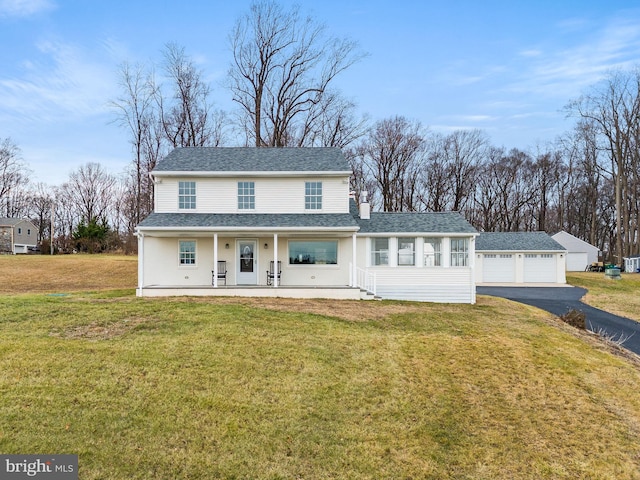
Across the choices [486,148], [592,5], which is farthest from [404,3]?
[486,148]

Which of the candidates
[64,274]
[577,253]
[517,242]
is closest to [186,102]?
[64,274]

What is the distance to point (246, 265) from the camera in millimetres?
16219

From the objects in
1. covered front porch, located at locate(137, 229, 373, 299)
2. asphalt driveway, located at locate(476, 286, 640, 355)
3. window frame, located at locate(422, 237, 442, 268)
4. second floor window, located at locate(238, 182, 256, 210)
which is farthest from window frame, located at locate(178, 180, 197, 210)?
asphalt driveway, located at locate(476, 286, 640, 355)

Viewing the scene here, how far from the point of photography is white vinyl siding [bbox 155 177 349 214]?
53.2 ft

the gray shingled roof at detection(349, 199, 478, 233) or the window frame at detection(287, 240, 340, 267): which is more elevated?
the gray shingled roof at detection(349, 199, 478, 233)

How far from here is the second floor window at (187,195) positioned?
16.2m

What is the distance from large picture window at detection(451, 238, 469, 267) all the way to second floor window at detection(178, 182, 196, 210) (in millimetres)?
11513

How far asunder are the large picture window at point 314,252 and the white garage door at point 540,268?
56.0 feet

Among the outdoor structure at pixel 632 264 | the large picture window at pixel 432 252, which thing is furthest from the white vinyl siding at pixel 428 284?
the outdoor structure at pixel 632 264

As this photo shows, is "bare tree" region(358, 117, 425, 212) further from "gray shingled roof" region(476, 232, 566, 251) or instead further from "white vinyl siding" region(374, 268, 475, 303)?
"white vinyl siding" region(374, 268, 475, 303)

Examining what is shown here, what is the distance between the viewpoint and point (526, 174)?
42125mm

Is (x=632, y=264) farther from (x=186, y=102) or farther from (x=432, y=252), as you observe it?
(x=186, y=102)

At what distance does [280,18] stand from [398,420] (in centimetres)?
3019

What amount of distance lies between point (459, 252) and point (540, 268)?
44.0 ft
